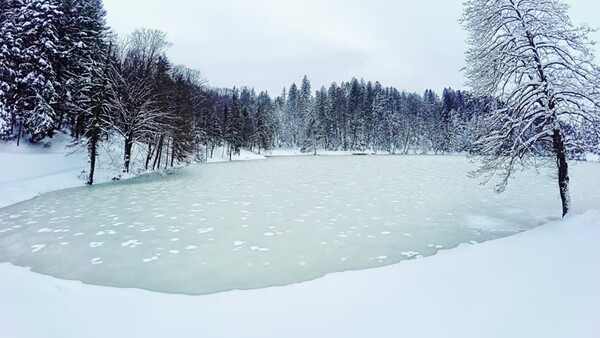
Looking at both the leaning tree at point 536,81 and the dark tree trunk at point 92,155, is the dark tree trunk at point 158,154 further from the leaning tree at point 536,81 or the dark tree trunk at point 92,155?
the leaning tree at point 536,81

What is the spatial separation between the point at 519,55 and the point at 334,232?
10.1 meters

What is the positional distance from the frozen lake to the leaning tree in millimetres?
3579

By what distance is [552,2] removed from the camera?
13695 millimetres

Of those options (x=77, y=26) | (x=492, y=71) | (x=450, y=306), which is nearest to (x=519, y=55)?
(x=492, y=71)

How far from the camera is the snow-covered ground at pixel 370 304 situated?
4.85 metres

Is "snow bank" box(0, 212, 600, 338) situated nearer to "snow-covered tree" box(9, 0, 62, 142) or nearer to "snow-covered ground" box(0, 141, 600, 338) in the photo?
"snow-covered ground" box(0, 141, 600, 338)

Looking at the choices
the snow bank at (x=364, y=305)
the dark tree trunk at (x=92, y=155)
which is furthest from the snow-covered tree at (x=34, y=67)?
the snow bank at (x=364, y=305)

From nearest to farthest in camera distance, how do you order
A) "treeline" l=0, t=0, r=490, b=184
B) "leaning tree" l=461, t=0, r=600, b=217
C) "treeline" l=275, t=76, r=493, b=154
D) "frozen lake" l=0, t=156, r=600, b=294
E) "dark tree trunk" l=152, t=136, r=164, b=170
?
"frozen lake" l=0, t=156, r=600, b=294
"leaning tree" l=461, t=0, r=600, b=217
"treeline" l=0, t=0, r=490, b=184
"dark tree trunk" l=152, t=136, r=164, b=170
"treeline" l=275, t=76, r=493, b=154

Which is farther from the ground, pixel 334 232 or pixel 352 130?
pixel 352 130

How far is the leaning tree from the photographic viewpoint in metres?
13.2

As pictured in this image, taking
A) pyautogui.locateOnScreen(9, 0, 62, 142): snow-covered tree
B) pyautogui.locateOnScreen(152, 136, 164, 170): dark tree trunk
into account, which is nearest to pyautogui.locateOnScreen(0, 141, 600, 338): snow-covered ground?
pyautogui.locateOnScreen(9, 0, 62, 142): snow-covered tree

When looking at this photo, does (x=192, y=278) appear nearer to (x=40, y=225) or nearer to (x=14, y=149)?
(x=40, y=225)

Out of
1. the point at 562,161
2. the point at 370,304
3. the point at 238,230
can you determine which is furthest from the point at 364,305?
the point at 562,161

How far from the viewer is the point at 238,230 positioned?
13.0m
